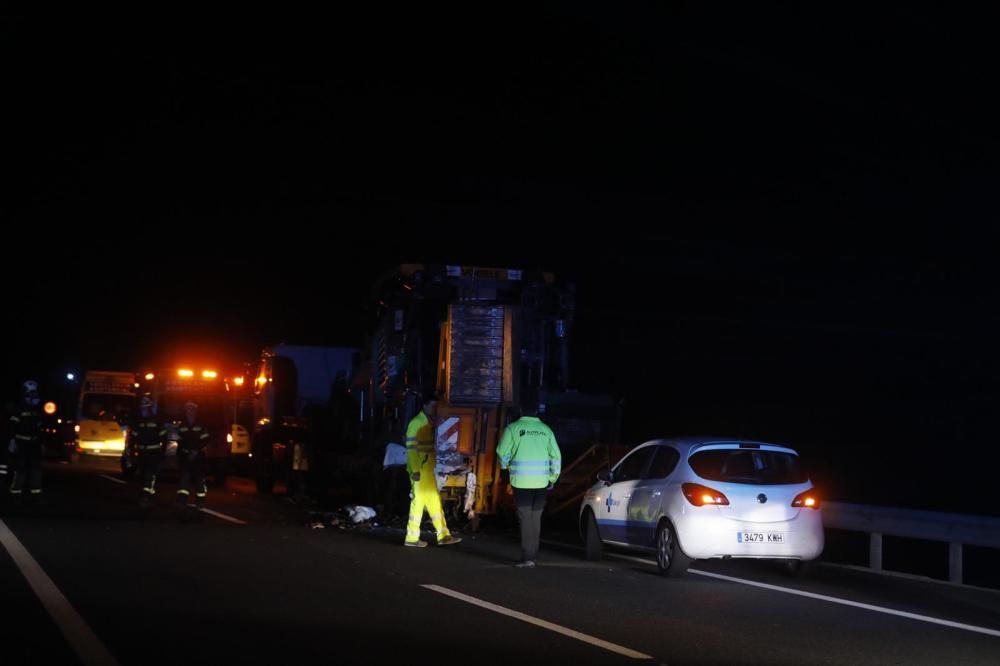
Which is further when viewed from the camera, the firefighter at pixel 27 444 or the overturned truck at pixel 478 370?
the firefighter at pixel 27 444

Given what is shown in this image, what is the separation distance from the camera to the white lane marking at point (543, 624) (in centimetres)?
847

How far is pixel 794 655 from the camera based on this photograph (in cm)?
855

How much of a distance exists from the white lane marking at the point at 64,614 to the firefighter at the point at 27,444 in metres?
7.88

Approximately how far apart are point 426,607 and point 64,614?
2.66 metres

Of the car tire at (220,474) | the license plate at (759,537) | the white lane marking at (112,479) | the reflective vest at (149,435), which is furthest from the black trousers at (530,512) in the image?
the white lane marking at (112,479)

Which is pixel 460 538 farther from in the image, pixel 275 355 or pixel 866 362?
pixel 866 362

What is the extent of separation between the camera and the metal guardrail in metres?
12.9

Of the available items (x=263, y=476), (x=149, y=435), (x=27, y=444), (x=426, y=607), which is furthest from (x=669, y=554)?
(x=263, y=476)

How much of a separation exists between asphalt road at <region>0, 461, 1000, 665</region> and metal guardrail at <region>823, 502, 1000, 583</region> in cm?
54

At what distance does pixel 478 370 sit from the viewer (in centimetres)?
1880

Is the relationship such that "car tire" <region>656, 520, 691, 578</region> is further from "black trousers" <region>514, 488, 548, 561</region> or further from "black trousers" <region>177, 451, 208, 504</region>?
"black trousers" <region>177, 451, 208, 504</region>

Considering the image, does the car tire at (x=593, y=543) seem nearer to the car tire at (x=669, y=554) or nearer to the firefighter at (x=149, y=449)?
the car tire at (x=669, y=554)

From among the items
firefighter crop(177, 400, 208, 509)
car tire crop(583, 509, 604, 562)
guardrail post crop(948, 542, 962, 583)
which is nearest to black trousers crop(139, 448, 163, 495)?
firefighter crop(177, 400, 208, 509)

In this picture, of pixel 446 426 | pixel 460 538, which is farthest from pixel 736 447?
pixel 446 426
